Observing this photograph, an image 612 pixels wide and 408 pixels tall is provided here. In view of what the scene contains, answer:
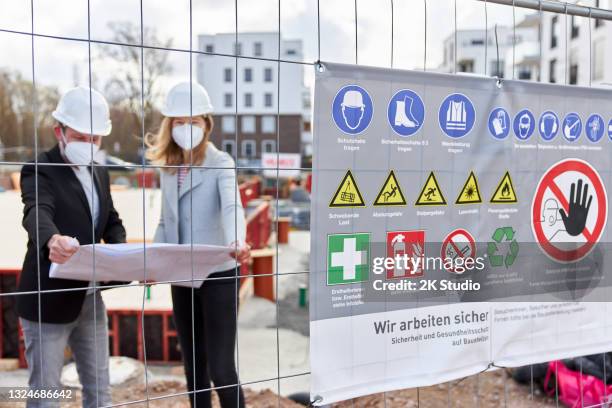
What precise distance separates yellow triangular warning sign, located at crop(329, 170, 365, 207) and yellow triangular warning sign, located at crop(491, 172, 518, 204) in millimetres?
625

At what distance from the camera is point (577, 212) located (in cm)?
246

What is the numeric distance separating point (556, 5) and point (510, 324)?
4.45 ft

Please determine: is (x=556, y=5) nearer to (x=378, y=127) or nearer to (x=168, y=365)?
(x=378, y=127)

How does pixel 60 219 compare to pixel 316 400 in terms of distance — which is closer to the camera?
pixel 316 400

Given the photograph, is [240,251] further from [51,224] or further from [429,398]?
[429,398]

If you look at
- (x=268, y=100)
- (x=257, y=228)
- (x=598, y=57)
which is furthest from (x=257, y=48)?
(x=257, y=228)

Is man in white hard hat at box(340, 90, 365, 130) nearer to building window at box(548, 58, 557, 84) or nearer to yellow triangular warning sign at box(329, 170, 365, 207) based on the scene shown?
yellow triangular warning sign at box(329, 170, 365, 207)

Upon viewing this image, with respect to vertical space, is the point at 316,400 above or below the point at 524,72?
below

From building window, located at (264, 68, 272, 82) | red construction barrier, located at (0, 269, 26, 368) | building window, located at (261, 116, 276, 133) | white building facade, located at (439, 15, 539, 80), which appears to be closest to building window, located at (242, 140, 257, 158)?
building window, located at (261, 116, 276, 133)

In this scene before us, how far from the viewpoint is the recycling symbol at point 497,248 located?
227 centimetres

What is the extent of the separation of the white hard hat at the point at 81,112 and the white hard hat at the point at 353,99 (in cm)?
105

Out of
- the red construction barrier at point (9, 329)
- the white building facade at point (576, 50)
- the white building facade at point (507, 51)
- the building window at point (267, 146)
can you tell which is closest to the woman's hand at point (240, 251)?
the red construction barrier at point (9, 329)

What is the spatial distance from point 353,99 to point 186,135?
2.96 feet

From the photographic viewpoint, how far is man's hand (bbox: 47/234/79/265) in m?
1.95
